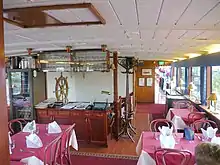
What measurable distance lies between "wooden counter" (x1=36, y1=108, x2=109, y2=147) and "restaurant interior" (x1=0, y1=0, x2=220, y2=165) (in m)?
0.03

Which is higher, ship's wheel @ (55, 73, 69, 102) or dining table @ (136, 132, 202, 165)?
ship's wheel @ (55, 73, 69, 102)

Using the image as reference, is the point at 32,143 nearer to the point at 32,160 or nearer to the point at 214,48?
the point at 32,160

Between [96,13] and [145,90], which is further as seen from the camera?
[145,90]

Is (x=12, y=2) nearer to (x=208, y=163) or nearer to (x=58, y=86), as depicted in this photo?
(x=208, y=163)

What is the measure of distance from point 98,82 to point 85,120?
2141 millimetres

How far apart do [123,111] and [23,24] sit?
524cm

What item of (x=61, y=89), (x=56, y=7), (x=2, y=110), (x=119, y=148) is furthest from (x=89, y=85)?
(x=2, y=110)

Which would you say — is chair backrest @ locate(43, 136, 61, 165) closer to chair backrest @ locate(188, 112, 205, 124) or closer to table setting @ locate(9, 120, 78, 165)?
table setting @ locate(9, 120, 78, 165)

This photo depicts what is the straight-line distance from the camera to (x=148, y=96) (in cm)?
1305

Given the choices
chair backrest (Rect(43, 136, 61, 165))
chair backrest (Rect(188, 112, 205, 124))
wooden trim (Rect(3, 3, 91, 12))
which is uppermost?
wooden trim (Rect(3, 3, 91, 12))

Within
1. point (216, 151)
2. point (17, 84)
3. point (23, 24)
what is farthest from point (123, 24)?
point (17, 84)

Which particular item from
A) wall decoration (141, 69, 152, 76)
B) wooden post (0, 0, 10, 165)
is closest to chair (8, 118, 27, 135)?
wooden post (0, 0, 10, 165)

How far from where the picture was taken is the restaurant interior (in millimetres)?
1802

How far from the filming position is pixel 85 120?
18.7 ft
